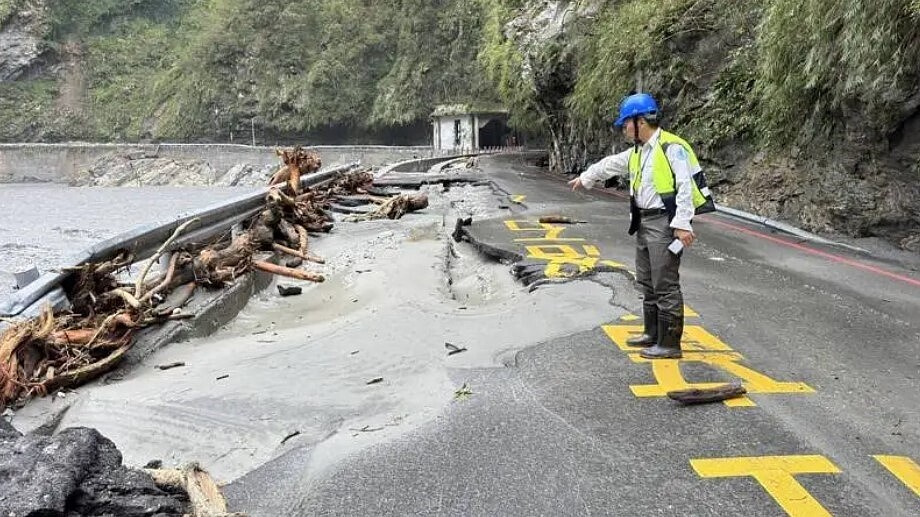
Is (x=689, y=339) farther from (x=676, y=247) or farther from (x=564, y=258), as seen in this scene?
(x=564, y=258)

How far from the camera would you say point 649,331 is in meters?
4.77

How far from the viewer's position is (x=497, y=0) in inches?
1346

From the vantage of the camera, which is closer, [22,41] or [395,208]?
[395,208]

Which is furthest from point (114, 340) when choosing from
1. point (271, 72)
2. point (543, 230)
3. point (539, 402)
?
point (271, 72)

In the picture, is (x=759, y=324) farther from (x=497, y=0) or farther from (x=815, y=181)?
(x=497, y=0)

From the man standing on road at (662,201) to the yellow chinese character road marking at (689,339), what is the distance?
0.24 m

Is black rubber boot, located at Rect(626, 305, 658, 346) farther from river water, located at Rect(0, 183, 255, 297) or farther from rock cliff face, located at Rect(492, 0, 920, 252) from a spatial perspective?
river water, located at Rect(0, 183, 255, 297)

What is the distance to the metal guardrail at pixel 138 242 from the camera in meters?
4.38

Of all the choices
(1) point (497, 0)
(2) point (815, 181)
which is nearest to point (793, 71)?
(2) point (815, 181)

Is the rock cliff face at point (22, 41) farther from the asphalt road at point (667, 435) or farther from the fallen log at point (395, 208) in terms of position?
the asphalt road at point (667, 435)

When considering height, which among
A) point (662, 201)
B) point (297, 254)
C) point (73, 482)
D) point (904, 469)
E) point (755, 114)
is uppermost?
point (755, 114)

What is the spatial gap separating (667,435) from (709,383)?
0.84 meters

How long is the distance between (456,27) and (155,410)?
60.2 m

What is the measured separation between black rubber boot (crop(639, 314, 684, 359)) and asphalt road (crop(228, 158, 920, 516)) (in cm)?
11
